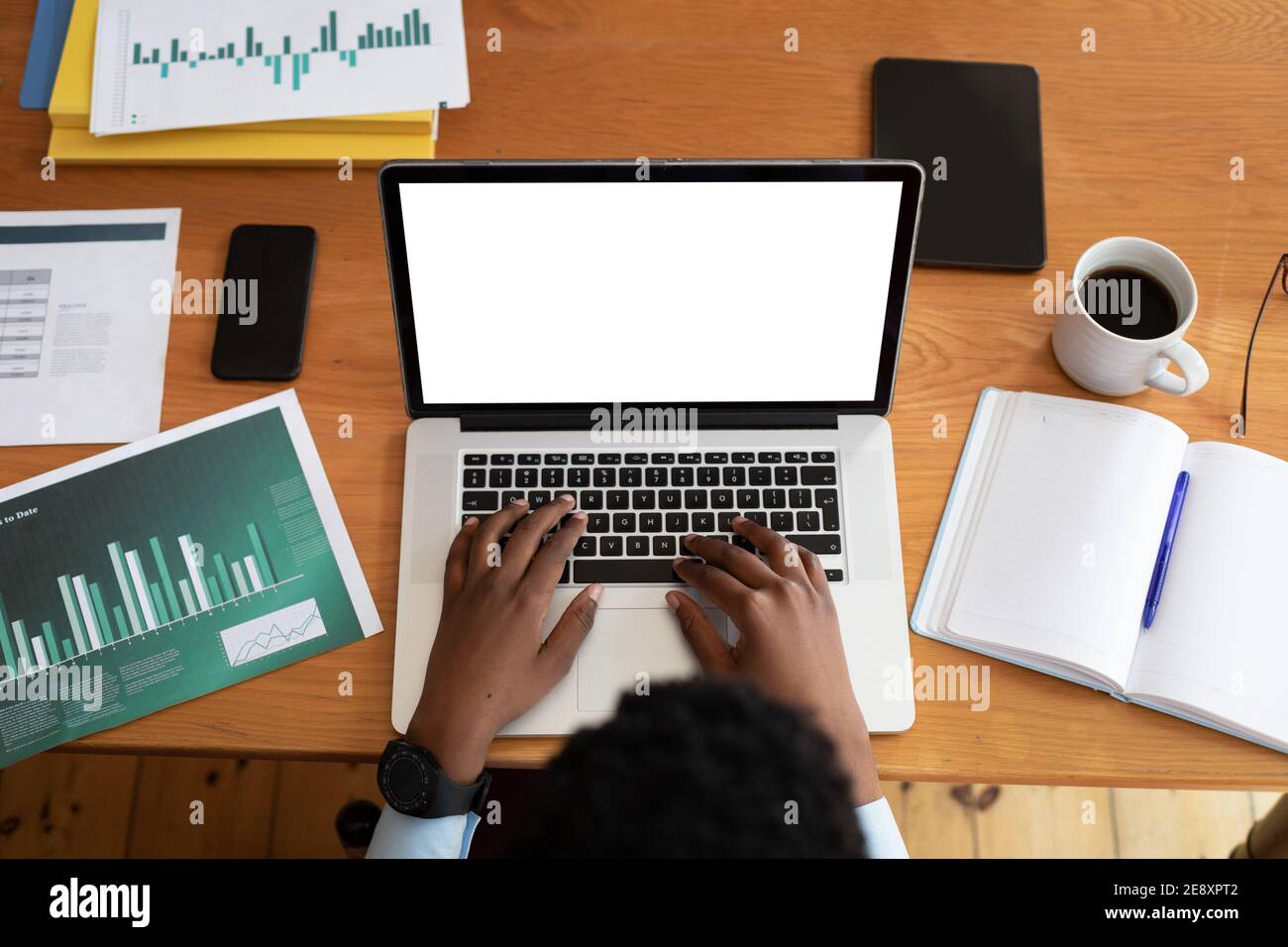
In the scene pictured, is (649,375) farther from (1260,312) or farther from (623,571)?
(1260,312)

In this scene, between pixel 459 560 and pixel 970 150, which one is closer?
pixel 459 560

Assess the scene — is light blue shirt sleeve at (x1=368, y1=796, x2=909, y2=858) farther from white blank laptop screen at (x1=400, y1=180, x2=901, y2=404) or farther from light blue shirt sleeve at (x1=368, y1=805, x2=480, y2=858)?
white blank laptop screen at (x1=400, y1=180, x2=901, y2=404)

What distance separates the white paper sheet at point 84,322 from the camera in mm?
909

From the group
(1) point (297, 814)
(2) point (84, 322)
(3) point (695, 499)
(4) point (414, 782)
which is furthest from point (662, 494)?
(1) point (297, 814)

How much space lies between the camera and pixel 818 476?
0.88 m

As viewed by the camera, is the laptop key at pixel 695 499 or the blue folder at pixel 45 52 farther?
the blue folder at pixel 45 52

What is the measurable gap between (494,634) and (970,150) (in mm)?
692

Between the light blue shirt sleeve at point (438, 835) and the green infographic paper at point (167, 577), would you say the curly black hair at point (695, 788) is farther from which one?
the green infographic paper at point (167, 577)

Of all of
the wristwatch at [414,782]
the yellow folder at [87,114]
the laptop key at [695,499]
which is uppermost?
the yellow folder at [87,114]

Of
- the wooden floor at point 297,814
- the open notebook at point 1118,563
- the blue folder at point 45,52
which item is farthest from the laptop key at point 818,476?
the blue folder at point 45,52

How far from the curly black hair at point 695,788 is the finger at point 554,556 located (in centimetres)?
31

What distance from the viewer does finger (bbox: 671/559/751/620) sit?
0.81 meters

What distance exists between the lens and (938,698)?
826mm
